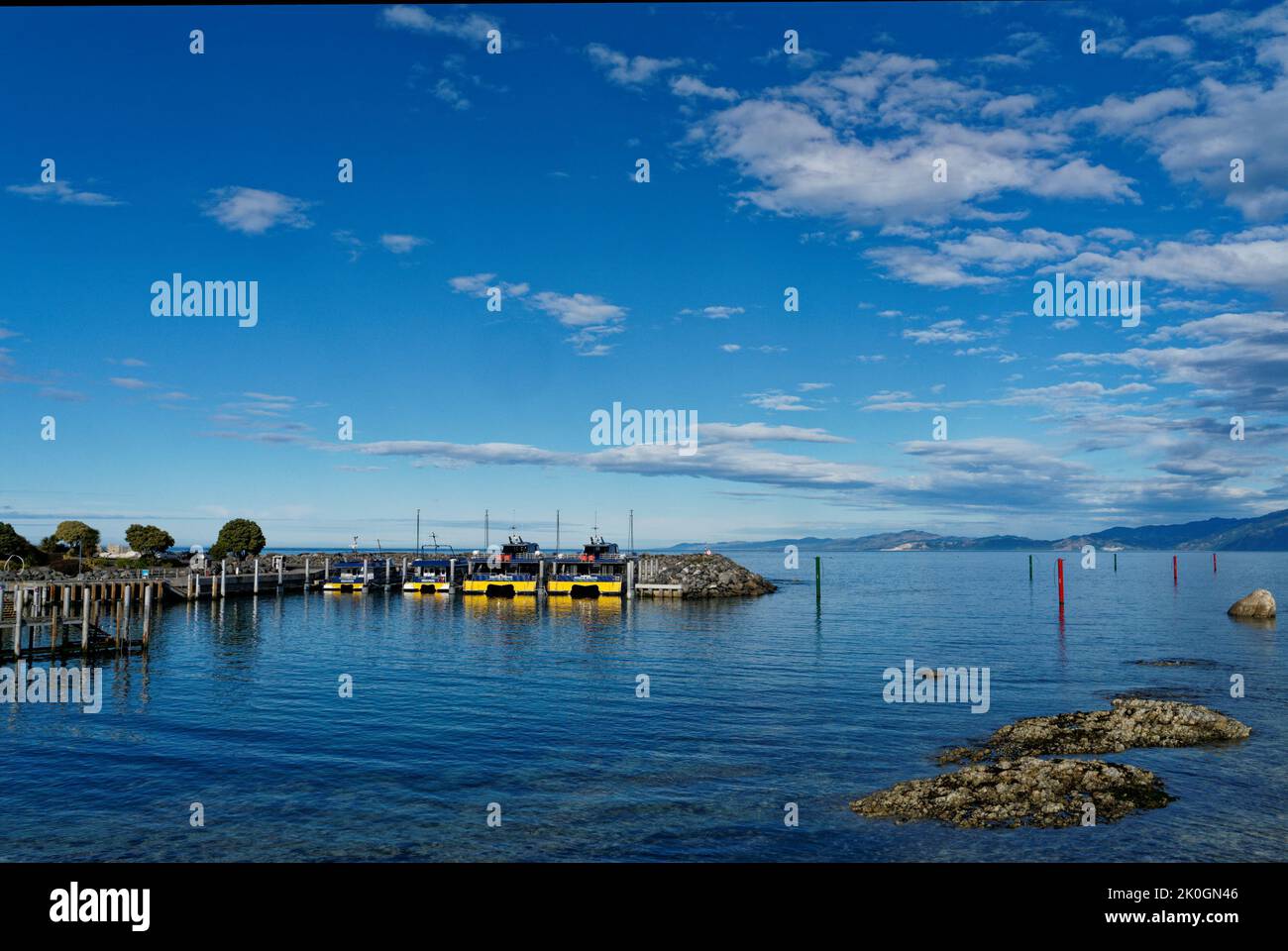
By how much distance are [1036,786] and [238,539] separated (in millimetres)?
146935

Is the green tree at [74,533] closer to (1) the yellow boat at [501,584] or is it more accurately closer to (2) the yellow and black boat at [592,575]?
(1) the yellow boat at [501,584]

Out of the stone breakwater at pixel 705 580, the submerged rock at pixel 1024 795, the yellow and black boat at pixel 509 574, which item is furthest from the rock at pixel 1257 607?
the yellow and black boat at pixel 509 574

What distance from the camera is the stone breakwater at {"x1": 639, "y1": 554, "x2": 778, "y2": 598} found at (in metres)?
119

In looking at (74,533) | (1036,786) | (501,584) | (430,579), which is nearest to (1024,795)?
(1036,786)

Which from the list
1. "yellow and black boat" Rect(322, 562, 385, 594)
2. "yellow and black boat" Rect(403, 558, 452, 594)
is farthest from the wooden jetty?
"yellow and black boat" Rect(322, 562, 385, 594)

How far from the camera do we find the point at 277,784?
27984 millimetres

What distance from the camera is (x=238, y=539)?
480ft

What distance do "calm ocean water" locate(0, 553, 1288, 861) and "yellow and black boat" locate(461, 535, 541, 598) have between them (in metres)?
47.6

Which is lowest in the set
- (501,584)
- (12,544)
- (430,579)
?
(501,584)

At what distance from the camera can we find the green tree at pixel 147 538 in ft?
441

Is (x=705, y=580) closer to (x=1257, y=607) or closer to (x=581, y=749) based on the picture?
(x=1257, y=607)
